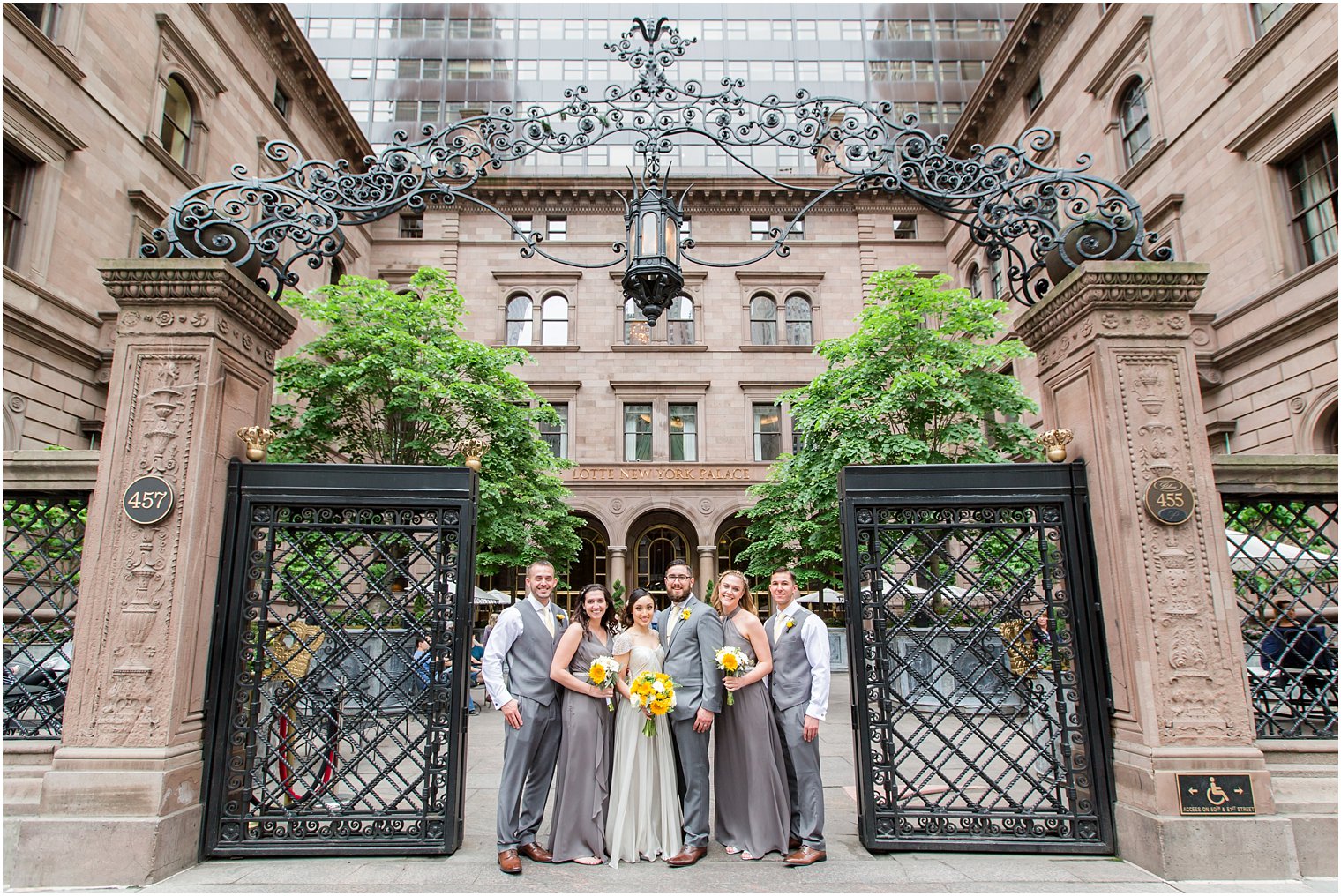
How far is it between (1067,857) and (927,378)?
12567 mm

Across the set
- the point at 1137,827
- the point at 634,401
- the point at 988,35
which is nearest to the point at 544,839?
the point at 1137,827

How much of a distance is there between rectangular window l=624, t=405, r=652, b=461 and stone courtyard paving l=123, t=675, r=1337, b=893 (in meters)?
24.1

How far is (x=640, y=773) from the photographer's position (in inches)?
236

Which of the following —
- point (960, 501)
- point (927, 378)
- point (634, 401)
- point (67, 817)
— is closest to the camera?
point (67, 817)

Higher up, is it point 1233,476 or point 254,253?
point 254,253

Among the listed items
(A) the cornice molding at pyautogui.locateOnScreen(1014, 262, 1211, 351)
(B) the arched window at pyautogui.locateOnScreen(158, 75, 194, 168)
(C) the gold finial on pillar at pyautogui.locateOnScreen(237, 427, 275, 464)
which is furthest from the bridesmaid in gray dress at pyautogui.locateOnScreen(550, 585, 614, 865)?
(B) the arched window at pyautogui.locateOnScreen(158, 75, 194, 168)

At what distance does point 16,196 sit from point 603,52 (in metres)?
29.2

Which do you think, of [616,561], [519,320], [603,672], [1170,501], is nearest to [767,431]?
[616,561]

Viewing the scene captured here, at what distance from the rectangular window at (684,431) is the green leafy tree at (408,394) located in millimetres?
10102

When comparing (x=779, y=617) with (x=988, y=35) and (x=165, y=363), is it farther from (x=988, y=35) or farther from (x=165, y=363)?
(x=988, y=35)

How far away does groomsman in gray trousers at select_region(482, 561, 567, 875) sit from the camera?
5.72 meters

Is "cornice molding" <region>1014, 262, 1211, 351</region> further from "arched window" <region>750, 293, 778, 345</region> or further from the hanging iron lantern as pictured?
"arched window" <region>750, 293, 778, 345</region>

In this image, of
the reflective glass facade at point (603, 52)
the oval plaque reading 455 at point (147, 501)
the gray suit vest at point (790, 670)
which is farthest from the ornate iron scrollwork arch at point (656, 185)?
the reflective glass facade at point (603, 52)

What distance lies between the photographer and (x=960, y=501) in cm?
627
